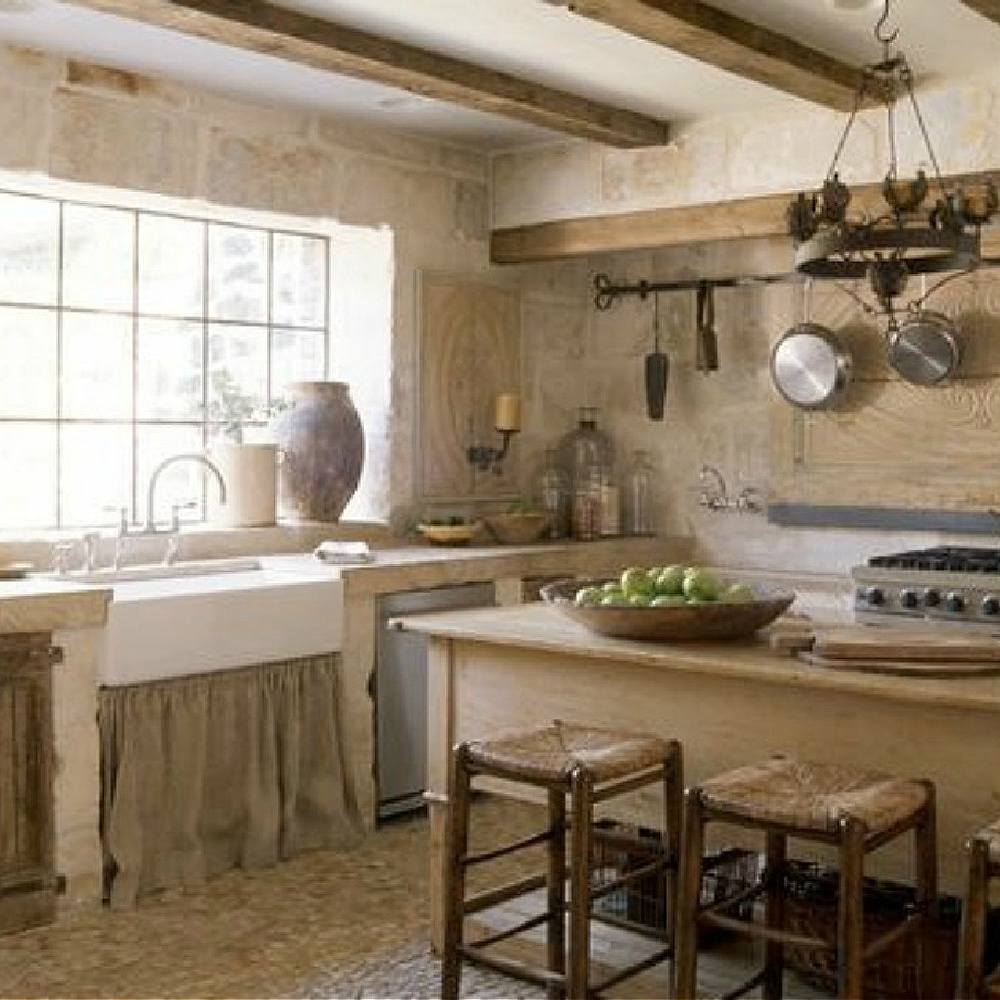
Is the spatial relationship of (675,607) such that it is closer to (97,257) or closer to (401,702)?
(401,702)

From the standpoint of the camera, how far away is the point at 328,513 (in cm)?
538

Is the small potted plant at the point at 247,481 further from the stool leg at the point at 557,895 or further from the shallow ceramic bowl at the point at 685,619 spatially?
the stool leg at the point at 557,895

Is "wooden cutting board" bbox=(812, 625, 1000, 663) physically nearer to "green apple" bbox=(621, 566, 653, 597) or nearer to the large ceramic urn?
"green apple" bbox=(621, 566, 653, 597)

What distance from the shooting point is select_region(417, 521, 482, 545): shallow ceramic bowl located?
5.54 meters

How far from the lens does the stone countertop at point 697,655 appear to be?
2.77 metres

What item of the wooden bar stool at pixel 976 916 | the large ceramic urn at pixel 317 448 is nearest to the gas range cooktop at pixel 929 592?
the wooden bar stool at pixel 976 916

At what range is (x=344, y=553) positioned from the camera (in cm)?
497

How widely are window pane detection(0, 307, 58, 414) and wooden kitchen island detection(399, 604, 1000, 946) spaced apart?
194 centimetres

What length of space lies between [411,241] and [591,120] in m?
1.00

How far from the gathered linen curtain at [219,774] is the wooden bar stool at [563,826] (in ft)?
4.24

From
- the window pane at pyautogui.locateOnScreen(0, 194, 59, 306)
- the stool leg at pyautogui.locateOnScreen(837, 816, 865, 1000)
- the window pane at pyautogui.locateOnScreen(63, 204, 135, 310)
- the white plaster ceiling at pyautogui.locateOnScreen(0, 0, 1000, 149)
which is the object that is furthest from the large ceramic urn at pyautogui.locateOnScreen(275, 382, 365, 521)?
the stool leg at pyautogui.locateOnScreen(837, 816, 865, 1000)

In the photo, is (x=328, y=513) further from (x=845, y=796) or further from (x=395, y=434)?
(x=845, y=796)

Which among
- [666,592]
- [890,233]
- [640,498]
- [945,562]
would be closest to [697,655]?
[666,592]

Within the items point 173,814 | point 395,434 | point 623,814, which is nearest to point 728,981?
point 623,814
